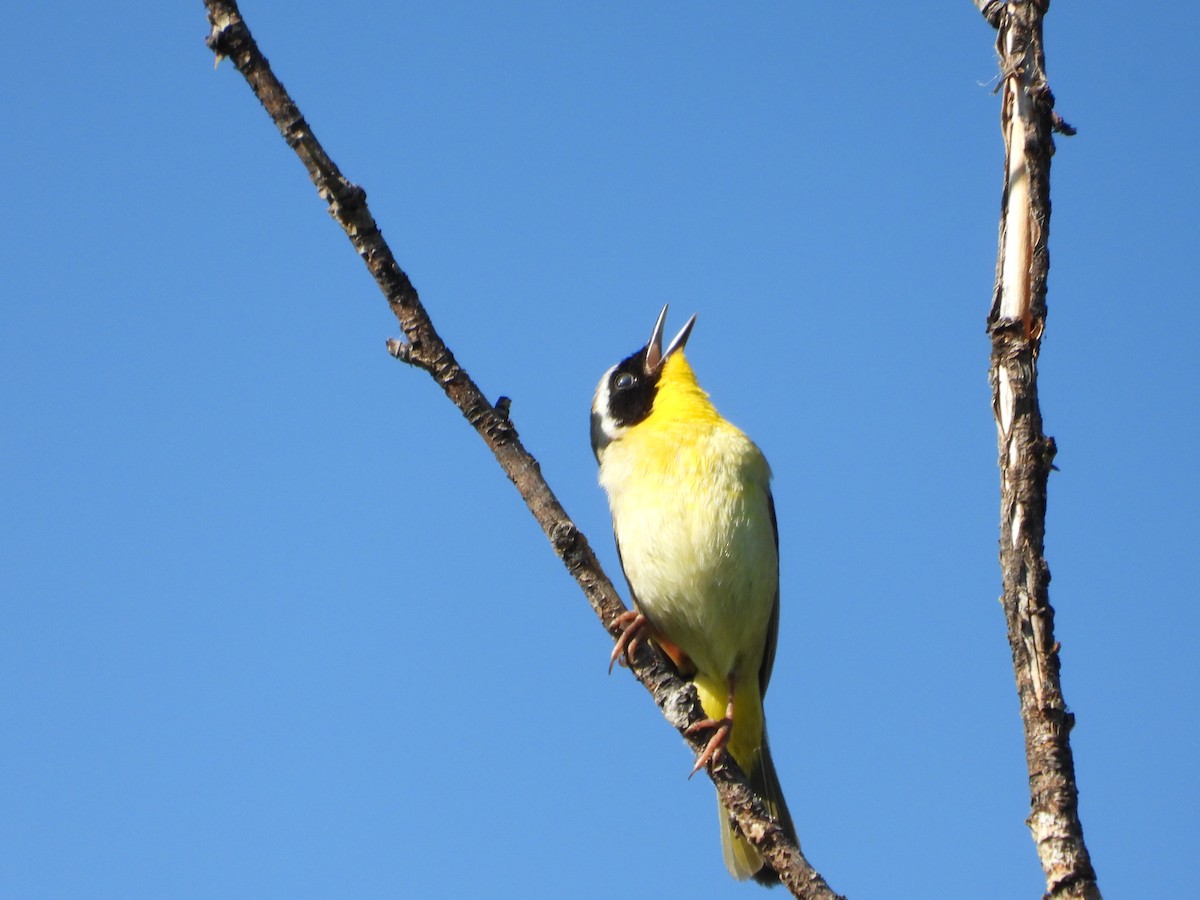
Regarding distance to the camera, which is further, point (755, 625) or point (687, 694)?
point (755, 625)

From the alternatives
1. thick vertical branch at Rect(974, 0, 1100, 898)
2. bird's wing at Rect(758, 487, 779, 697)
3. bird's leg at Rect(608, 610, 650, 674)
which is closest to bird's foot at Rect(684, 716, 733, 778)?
bird's leg at Rect(608, 610, 650, 674)

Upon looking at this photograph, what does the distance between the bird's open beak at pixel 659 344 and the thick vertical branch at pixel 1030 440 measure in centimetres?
320

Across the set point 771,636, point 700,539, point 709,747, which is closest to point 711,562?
point 700,539

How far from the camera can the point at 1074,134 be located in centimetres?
303

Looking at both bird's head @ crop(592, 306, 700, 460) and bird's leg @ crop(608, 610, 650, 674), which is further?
bird's head @ crop(592, 306, 700, 460)

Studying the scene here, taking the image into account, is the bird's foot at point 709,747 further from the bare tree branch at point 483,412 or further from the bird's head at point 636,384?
the bird's head at point 636,384

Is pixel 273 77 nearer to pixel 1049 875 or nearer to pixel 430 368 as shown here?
pixel 430 368

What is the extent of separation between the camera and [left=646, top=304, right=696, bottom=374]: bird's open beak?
20.3 feet

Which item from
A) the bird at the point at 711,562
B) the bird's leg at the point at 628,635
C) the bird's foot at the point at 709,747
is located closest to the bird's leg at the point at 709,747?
the bird's foot at the point at 709,747

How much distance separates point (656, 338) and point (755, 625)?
178cm

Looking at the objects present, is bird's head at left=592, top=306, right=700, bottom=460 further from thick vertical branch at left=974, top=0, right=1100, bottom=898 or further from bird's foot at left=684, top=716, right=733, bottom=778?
thick vertical branch at left=974, top=0, right=1100, bottom=898

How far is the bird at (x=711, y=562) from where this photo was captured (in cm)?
496

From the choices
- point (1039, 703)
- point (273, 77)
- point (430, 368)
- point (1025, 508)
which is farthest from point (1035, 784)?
point (273, 77)

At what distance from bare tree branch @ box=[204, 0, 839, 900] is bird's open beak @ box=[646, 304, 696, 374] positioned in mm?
2707
